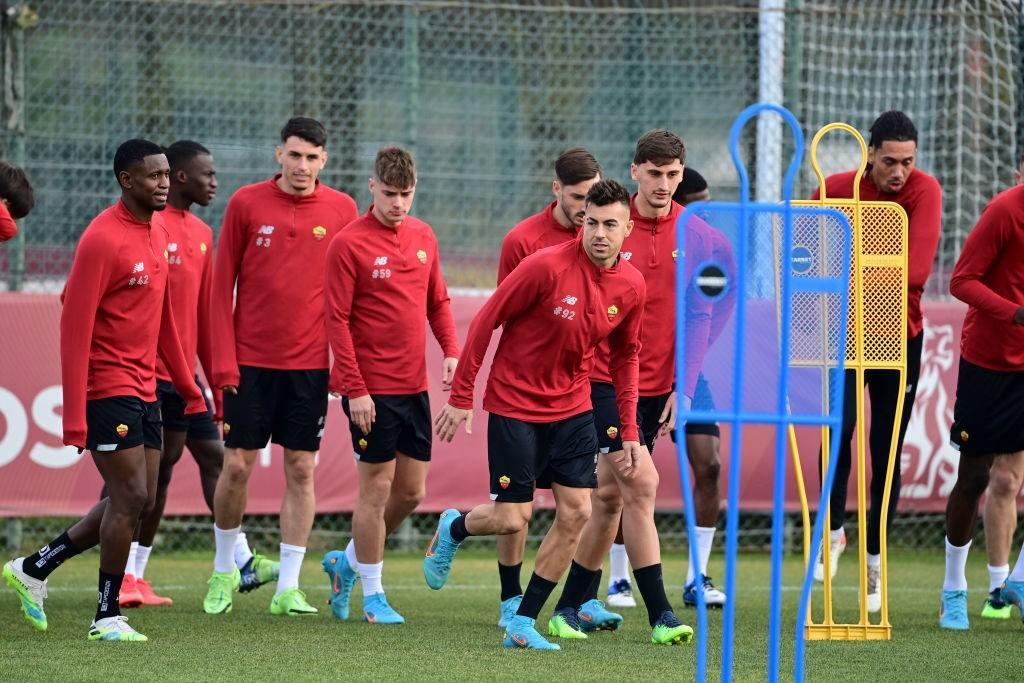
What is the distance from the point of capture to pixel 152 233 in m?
6.70

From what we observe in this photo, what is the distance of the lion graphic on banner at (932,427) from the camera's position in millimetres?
10680

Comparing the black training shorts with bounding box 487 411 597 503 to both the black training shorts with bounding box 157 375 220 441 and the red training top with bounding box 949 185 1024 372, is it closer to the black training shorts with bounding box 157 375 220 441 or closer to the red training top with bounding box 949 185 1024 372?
the black training shorts with bounding box 157 375 220 441

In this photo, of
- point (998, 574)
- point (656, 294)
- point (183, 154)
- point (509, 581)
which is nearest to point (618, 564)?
point (509, 581)

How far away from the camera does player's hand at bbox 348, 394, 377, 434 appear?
23.4ft

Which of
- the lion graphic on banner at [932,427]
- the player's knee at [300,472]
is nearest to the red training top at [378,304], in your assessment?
the player's knee at [300,472]

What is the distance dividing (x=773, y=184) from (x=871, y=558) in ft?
12.4

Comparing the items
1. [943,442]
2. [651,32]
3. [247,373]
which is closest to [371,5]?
[651,32]

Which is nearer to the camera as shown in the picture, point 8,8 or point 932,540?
point 8,8

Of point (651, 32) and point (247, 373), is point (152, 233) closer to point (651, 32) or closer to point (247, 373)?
point (247, 373)

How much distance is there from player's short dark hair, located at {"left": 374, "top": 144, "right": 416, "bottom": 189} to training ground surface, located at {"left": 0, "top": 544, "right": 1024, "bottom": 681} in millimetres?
2129

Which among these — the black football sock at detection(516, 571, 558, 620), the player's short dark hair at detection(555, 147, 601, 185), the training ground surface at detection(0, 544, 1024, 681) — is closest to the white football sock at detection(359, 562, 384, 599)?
the training ground surface at detection(0, 544, 1024, 681)

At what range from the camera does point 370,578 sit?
741 cm

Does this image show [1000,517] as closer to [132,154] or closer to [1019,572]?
[1019,572]

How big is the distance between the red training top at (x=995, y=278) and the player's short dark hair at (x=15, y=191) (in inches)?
177
